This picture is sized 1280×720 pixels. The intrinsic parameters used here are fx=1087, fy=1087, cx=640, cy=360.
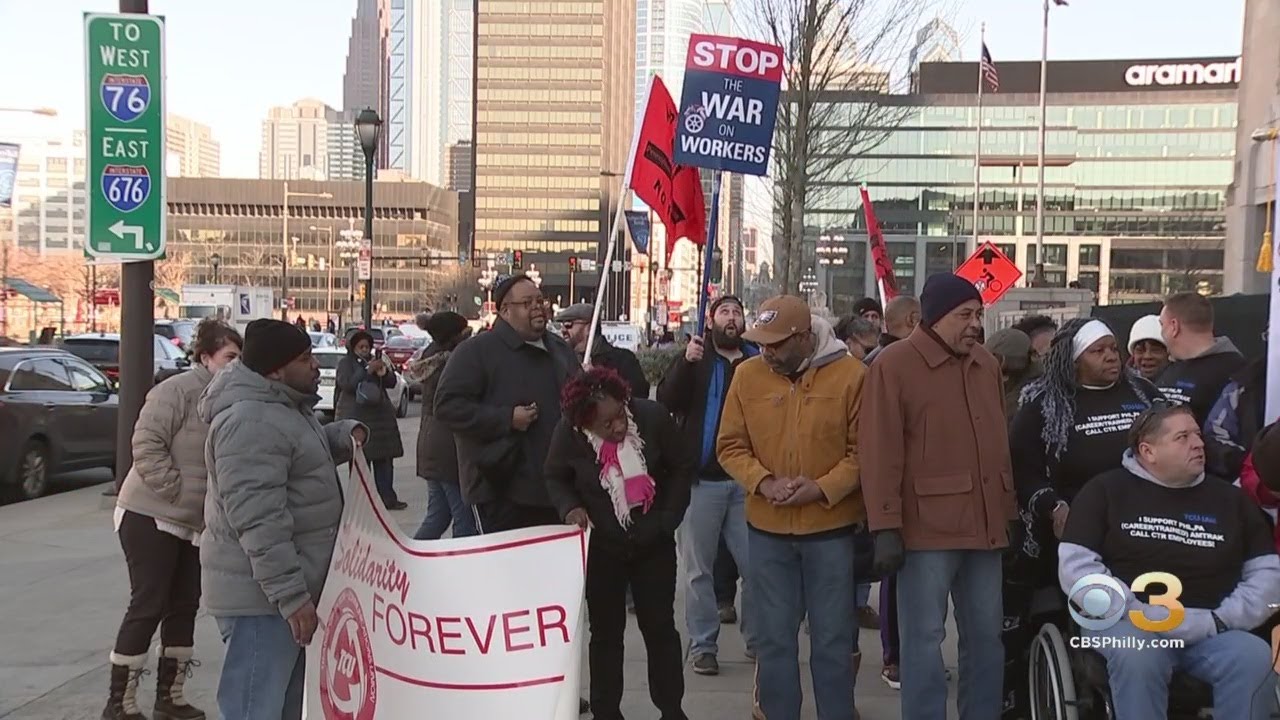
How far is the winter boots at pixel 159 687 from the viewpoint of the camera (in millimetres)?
5285

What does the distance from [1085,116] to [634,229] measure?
99.3 metres

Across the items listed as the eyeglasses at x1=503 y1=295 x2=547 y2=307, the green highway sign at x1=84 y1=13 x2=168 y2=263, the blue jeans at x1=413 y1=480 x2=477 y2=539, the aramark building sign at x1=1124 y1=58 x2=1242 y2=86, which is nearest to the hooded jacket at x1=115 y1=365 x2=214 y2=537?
the eyeglasses at x1=503 y1=295 x2=547 y2=307

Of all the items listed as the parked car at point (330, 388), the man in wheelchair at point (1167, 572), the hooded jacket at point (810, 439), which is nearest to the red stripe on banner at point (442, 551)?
the hooded jacket at point (810, 439)

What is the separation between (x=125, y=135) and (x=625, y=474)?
7107 millimetres

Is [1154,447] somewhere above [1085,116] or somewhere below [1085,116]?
below

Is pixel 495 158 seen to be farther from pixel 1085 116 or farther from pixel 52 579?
pixel 52 579

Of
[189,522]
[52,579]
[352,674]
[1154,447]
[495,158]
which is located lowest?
[52,579]

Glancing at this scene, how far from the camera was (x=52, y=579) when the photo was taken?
8570 millimetres

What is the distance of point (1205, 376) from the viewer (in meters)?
5.74

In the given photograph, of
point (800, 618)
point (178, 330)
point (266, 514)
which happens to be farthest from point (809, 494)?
point (178, 330)

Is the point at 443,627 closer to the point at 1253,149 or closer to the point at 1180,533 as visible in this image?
the point at 1180,533

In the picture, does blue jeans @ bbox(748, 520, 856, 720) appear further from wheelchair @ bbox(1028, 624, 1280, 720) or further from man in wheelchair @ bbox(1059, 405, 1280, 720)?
man in wheelchair @ bbox(1059, 405, 1280, 720)

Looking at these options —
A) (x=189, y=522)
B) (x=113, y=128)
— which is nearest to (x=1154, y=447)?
(x=189, y=522)

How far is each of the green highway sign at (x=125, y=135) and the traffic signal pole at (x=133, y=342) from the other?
0.97 metres
